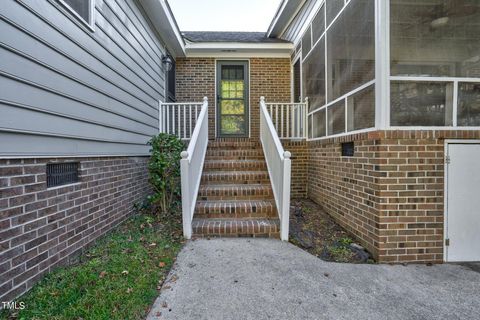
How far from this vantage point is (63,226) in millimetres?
2307

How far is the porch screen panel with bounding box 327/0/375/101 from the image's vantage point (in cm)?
284

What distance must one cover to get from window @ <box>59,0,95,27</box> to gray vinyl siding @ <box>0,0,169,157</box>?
86 mm

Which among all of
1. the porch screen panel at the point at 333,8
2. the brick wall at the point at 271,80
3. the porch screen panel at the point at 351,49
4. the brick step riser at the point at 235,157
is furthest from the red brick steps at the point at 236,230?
the brick wall at the point at 271,80

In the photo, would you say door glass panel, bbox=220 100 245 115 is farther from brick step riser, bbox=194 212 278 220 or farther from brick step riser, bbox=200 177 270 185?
brick step riser, bbox=194 212 278 220

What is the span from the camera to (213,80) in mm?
6500

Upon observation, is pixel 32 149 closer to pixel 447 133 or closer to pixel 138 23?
pixel 138 23

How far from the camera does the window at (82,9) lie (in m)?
2.45

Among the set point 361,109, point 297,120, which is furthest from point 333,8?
point 297,120

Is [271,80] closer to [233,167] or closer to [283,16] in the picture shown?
[283,16]

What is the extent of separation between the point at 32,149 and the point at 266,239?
8.91 ft

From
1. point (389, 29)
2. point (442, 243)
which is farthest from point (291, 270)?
point (389, 29)

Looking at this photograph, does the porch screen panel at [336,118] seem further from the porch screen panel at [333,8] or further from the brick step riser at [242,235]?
the brick step riser at [242,235]

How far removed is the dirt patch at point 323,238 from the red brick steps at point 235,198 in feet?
1.31

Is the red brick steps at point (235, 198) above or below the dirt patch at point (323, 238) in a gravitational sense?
above
